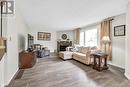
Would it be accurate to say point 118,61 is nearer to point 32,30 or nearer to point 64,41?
point 64,41

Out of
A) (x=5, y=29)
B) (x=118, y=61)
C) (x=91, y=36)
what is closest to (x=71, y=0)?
(x=5, y=29)

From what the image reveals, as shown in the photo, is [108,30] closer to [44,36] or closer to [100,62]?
[100,62]

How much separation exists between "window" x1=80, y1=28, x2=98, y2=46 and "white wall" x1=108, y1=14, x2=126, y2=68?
184cm

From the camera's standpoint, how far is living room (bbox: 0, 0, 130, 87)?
Result: 2.93 metres

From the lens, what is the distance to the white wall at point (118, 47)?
4.70 metres

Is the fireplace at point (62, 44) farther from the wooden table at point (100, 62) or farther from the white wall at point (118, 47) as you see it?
the wooden table at point (100, 62)

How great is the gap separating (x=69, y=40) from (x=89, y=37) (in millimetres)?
3377

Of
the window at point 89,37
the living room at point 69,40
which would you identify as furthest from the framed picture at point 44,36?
the window at point 89,37

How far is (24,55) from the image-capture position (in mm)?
4680

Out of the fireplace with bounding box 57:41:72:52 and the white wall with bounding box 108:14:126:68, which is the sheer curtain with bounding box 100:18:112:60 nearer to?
the white wall with bounding box 108:14:126:68

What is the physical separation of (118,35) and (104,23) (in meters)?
1.13

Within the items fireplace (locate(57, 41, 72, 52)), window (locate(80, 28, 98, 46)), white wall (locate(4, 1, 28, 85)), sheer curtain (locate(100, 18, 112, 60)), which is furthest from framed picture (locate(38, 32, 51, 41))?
white wall (locate(4, 1, 28, 85))

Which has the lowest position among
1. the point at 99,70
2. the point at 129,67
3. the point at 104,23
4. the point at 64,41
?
the point at 99,70

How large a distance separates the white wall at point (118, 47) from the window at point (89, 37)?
1.84m
